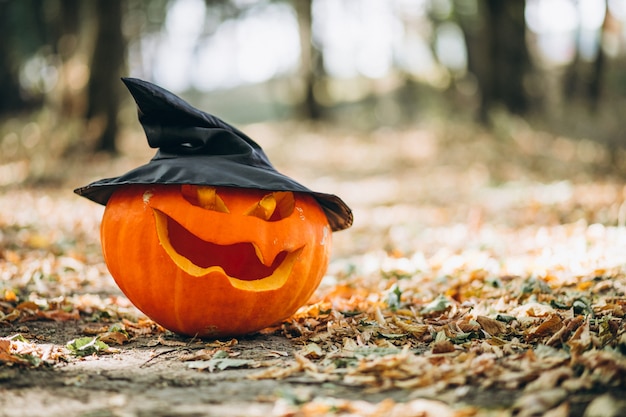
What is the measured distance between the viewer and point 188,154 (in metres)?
3.48

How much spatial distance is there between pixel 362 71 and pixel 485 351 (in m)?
27.7

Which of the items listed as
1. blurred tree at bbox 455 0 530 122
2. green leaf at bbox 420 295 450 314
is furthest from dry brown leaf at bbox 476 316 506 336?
blurred tree at bbox 455 0 530 122

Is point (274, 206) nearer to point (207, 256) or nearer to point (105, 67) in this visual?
point (207, 256)

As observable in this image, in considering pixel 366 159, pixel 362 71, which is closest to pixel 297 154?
pixel 366 159

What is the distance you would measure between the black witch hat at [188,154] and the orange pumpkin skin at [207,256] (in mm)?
125

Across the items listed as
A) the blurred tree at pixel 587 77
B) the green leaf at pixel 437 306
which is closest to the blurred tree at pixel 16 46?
the blurred tree at pixel 587 77

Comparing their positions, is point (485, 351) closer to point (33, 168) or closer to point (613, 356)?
point (613, 356)

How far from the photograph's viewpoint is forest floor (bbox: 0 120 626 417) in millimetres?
2438

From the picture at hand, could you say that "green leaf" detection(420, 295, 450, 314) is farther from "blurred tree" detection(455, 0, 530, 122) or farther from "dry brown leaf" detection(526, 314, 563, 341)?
"blurred tree" detection(455, 0, 530, 122)

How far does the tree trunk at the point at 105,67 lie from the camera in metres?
12.1

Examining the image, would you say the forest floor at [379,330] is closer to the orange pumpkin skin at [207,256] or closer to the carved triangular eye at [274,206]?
the orange pumpkin skin at [207,256]

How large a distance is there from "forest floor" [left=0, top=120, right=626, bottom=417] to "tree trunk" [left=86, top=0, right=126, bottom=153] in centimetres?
388

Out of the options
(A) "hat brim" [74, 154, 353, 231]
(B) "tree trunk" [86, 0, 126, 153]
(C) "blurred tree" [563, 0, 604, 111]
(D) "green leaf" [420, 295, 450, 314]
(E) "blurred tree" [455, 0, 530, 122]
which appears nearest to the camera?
(A) "hat brim" [74, 154, 353, 231]

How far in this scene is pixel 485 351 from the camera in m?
3.01
